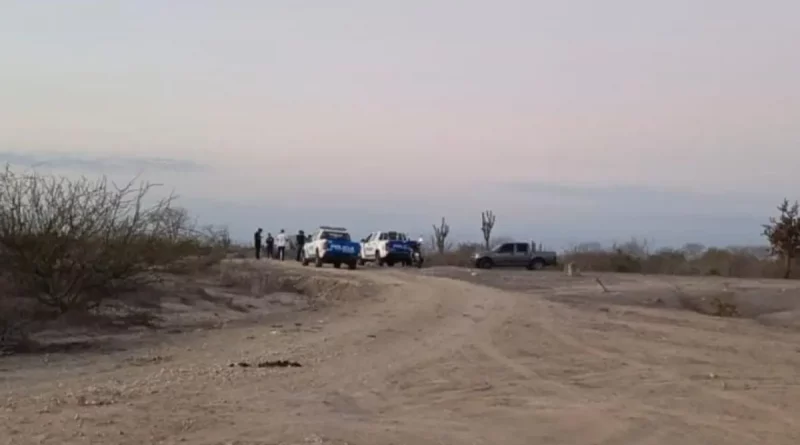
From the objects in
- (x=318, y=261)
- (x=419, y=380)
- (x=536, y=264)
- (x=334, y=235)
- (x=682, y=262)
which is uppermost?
(x=334, y=235)

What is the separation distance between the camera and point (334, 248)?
159 feet

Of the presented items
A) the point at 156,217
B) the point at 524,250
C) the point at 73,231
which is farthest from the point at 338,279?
the point at 524,250

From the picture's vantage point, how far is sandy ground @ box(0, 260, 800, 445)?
9867 millimetres

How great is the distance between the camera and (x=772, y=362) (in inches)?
629

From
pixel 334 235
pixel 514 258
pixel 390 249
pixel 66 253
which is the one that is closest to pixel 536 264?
pixel 514 258

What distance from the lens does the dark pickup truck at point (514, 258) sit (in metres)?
56.3

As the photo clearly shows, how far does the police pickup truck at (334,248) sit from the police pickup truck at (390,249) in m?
4.84

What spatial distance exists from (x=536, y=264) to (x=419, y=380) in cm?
4361

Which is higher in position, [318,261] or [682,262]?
[682,262]

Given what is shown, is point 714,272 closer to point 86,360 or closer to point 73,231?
point 73,231

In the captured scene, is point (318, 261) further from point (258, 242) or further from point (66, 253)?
point (66, 253)

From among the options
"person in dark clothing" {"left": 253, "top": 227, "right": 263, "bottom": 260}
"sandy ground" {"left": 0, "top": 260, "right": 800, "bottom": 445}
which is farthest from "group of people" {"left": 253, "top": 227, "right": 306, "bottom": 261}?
"sandy ground" {"left": 0, "top": 260, "right": 800, "bottom": 445}

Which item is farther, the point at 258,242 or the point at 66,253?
the point at 258,242

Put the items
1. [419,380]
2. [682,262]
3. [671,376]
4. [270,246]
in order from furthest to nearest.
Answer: [270,246]
[682,262]
[671,376]
[419,380]
